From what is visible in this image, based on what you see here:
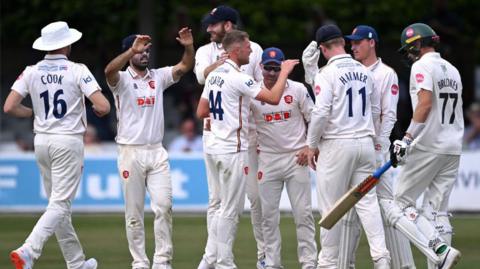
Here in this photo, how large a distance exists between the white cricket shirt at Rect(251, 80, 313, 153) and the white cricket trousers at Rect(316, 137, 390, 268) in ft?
2.74

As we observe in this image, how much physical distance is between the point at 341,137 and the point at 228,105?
42.0 inches

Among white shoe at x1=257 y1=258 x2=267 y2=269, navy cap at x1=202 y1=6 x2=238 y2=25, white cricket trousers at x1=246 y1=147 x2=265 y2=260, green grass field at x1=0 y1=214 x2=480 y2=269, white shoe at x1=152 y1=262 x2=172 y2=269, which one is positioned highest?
navy cap at x1=202 y1=6 x2=238 y2=25

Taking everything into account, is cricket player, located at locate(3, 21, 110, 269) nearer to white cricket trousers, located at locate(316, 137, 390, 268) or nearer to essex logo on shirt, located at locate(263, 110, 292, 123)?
essex logo on shirt, located at locate(263, 110, 292, 123)

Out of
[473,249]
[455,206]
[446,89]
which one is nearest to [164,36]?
[455,206]

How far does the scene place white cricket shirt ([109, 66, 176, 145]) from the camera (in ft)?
41.6

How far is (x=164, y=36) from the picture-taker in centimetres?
2644

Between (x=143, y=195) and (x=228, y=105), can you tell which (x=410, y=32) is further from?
(x=143, y=195)

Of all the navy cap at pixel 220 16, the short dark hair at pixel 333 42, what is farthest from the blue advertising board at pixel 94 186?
the short dark hair at pixel 333 42

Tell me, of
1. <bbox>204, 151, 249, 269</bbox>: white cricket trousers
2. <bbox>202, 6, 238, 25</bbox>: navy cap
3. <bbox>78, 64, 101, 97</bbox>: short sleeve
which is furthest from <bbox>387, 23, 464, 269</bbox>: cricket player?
<bbox>78, 64, 101, 97</bbox>: short sleeve

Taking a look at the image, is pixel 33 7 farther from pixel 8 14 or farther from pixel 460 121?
pixel 460 121

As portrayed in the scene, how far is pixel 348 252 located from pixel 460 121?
1.69 m

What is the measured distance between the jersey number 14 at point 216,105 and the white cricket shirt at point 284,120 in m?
0.74

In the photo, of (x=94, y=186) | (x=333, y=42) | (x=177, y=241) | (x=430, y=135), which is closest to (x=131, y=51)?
(x=333, y=42)

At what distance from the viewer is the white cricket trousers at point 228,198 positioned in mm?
12141
